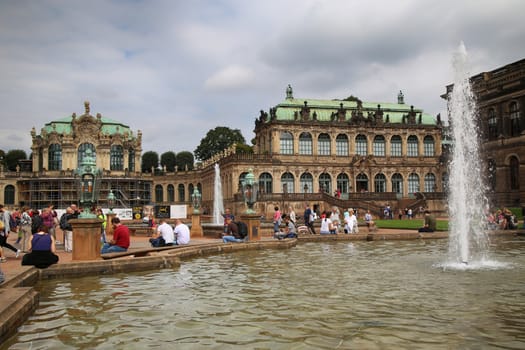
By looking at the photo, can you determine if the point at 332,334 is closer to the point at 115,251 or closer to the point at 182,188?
the point at 115,251

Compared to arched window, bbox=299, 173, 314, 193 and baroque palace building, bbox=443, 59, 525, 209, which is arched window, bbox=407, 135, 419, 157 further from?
arched window, bbox=299, 173, 314, 193

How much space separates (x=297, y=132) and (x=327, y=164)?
19.2 feet

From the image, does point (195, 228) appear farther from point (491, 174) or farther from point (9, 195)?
point (9, 195)

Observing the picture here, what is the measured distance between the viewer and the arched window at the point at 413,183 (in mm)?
68875

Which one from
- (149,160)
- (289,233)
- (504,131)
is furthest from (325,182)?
(149,160)

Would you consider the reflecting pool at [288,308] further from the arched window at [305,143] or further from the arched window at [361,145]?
the arched window at [361,145]

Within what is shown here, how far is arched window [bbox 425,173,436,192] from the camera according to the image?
6919 cm

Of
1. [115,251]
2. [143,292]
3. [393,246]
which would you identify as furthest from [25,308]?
[393,246]

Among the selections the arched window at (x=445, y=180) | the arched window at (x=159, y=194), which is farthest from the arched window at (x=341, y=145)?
the arched window at (x=159, y=194)

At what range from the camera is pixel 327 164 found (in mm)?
65375

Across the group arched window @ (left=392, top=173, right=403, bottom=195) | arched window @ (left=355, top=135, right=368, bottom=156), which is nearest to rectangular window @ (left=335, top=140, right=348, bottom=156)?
arched window @ (left=355, top=135, right=368, bottom=156)

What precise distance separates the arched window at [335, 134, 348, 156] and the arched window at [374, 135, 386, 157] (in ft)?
14.9

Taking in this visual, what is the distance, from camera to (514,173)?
51.2 metres

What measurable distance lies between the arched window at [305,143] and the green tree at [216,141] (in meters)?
39.6
